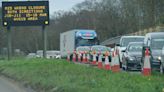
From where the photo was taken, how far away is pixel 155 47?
24.2 meters

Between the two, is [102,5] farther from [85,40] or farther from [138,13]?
[85,40]

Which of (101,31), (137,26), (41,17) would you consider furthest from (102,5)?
(41,17)

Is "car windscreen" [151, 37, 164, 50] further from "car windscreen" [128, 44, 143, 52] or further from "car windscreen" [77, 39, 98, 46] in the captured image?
"car windscreen" [77, 39, 98, 46]

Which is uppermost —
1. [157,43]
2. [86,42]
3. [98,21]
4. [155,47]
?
[98,21]

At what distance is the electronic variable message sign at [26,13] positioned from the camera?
43344 millimetres

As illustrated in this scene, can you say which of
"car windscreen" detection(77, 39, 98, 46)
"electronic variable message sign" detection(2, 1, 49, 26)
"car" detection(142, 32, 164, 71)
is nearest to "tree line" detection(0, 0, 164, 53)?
"car windscreen" detection(77, 39, 98, 46)

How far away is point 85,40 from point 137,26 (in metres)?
35.8

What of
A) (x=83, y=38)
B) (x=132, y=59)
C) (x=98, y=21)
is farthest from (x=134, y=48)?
(x=98, y=21)

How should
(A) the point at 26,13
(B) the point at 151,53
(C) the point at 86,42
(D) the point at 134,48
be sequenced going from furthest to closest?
(C) the point at 86,42 → (A) the point at 26,13 → (D) the point at 134,48 → (B) the point at 151,53

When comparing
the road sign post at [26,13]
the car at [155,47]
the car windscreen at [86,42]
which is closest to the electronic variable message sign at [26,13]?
the road sign post at [26,13]

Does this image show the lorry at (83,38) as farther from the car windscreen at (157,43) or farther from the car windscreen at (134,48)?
the car windscreen at (157,43)

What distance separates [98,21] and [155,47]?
300ft

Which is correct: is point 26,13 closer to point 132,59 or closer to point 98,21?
point 132,59

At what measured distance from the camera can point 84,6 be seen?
13038 centimetres
